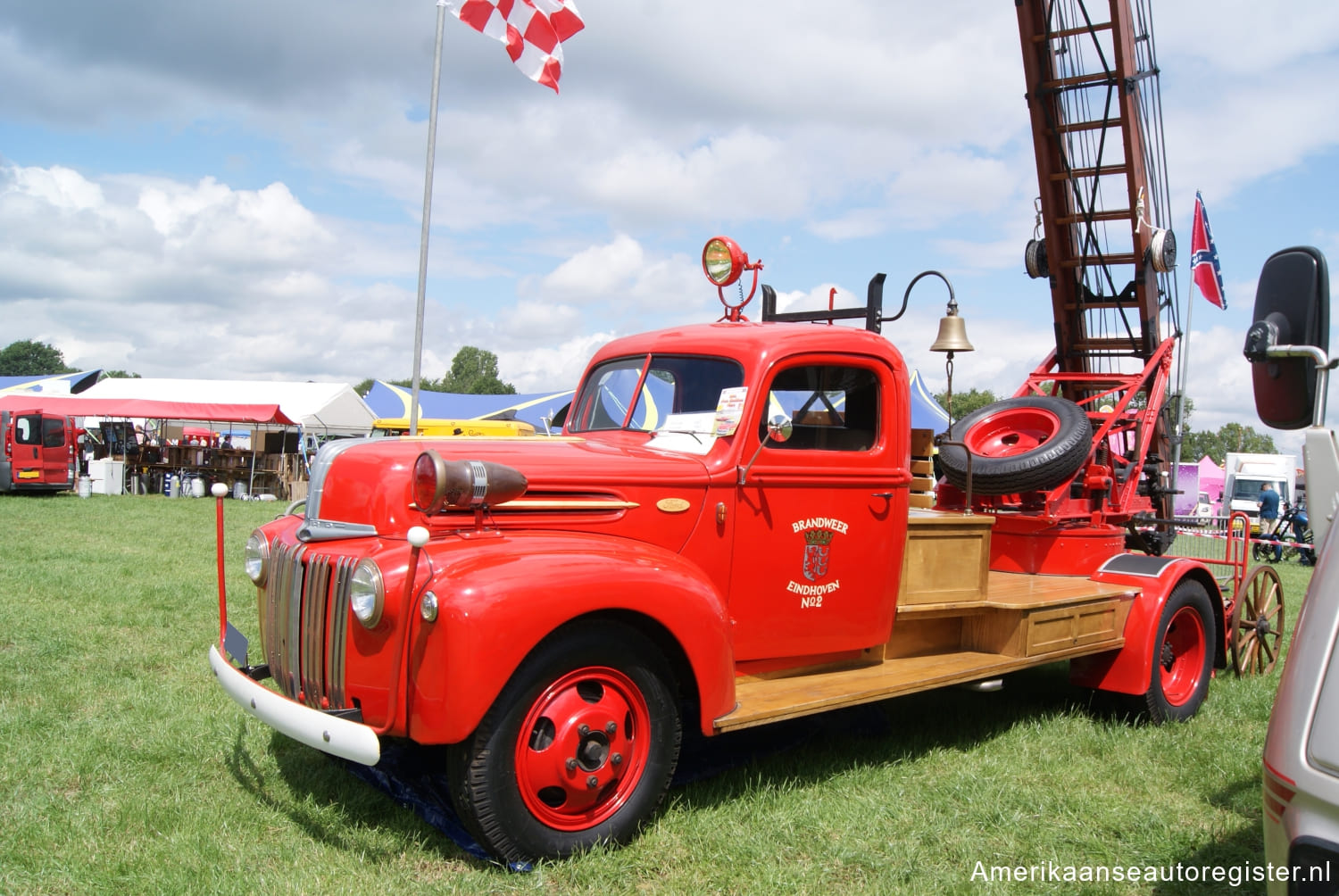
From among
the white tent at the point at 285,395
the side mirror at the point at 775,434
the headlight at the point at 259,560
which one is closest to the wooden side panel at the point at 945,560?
the side mirror at the point at 775,434

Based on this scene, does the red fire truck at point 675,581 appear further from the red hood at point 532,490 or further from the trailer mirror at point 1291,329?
the trailer mirror at point 1291,329

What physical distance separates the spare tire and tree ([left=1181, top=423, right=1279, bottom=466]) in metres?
69.4

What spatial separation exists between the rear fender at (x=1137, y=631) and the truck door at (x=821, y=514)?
5.68 feet

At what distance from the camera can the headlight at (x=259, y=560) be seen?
Result: 13.0ft

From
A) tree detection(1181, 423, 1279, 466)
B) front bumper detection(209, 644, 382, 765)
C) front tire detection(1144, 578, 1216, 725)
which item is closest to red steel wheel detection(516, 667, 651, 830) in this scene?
front bumper detection(209, 644, 382, 765)

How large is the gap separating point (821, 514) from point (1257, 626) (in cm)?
463

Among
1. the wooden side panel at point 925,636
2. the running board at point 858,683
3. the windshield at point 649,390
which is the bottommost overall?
the running board at point 858,683

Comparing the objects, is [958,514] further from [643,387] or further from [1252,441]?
[1252,441]

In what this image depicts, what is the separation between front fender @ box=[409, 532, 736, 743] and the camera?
302 cm

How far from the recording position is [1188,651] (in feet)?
20.1

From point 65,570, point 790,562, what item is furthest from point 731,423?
point 65,570

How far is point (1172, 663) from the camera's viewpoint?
612cm

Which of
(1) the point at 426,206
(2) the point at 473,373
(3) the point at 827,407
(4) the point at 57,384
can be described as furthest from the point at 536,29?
(2) the point at 473,373

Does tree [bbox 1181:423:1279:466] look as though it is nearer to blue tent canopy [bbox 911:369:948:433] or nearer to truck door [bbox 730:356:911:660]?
blue tent canopy [bbox 911:369:948:433]
